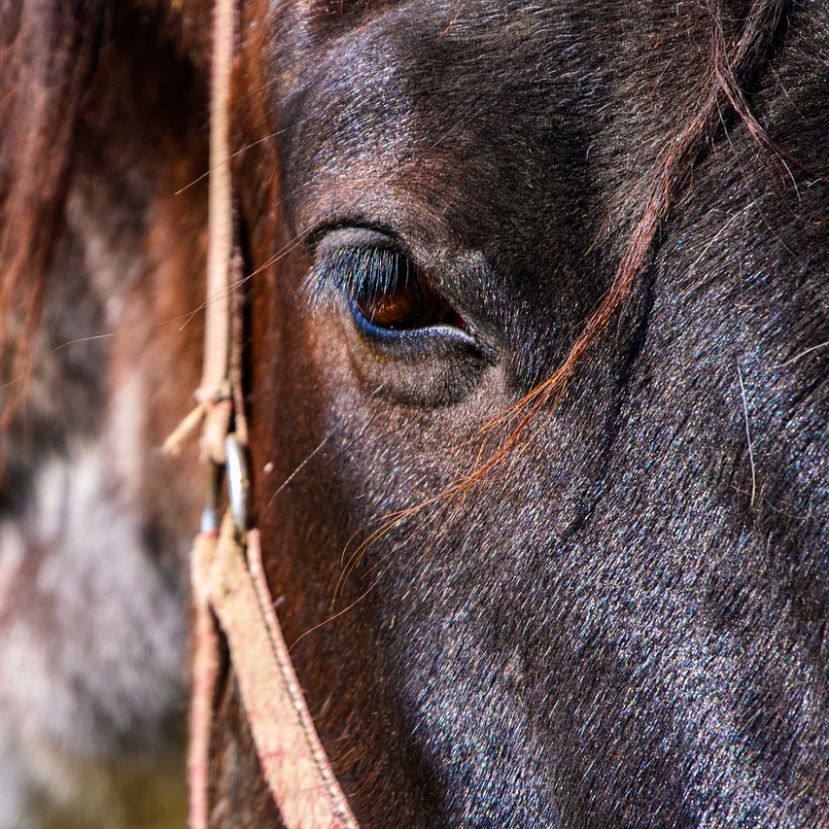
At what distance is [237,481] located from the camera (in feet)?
3.84

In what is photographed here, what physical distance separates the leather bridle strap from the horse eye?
0.82 ft

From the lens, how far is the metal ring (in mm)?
1169

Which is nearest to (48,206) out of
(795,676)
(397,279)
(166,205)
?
(166,205)

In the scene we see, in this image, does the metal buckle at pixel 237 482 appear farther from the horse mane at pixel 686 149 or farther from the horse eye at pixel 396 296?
the horse mane at pixel 686 149

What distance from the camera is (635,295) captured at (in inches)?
31.7

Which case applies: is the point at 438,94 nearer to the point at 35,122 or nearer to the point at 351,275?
the point at 351,275

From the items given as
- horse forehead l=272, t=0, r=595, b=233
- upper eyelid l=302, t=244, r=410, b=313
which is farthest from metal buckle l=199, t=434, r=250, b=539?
Result: horse forehead l=272, t=0, r=595, b=233

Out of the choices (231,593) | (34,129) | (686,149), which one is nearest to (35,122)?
(34,129)

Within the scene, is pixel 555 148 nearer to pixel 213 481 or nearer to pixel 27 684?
pixel 213 481

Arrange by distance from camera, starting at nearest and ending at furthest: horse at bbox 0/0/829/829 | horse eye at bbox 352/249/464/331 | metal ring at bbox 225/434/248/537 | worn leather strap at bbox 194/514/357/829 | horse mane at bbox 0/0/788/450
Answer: horse at bbox 0/0/829/829, horse eye at bbox 352/249/464/331, worn leather strap at bbox 194/514/357/829, metal ring at bbox 225/434/248/537, horse mane at bbox 0/0/788/450

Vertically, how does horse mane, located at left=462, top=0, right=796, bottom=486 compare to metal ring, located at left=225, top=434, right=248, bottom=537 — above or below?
above

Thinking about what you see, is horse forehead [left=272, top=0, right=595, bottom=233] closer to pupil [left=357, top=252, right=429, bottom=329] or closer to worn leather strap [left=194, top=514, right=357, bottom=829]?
pupil [left=357, top=252, right=429, bottom=329]

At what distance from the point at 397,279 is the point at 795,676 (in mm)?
452

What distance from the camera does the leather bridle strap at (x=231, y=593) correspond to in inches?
42.0
